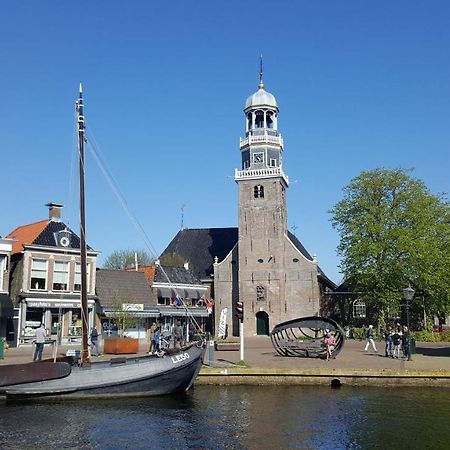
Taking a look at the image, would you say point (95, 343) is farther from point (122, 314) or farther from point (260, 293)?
point (260, 293)

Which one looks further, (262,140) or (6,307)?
(262,140)

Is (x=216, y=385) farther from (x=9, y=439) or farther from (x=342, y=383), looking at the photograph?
(x=9, y=439)

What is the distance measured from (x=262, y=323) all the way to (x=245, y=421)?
39294 millimetres

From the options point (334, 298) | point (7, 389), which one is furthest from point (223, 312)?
point (7, 389)

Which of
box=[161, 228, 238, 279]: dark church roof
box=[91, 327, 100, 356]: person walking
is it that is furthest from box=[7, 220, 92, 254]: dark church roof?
box=[161, 228, 238, 279]: dark church roof

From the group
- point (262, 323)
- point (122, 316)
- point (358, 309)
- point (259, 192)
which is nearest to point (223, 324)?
point (262, 323)

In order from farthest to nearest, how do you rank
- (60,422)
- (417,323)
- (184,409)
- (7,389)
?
1. (417,323)
2. (7,389)
3. (184,409)
4. (60,422)

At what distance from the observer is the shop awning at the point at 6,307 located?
1366 inches

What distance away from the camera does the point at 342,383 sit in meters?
22.7

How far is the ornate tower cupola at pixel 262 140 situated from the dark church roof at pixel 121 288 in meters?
17.3

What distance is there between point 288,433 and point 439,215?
4000cm

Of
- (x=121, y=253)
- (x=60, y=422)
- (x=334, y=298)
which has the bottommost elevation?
→ (x=60, y=422)

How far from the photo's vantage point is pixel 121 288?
1796 inches

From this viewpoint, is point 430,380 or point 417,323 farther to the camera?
point 417,323
